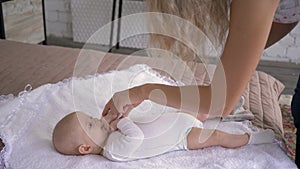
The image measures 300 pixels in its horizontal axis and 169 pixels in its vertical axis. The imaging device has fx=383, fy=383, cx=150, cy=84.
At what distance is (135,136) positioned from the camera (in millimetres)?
866

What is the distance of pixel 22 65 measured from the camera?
132cm

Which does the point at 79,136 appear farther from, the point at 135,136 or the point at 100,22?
the point at 100,22

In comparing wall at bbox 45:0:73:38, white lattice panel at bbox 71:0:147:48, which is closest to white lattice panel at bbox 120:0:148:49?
white lattice panel at bbox 71:0:147:48

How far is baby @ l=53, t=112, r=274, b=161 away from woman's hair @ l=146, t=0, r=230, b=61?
182mm

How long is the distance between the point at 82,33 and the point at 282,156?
7.07 ft

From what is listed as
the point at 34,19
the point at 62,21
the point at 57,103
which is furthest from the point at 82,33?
the point at 57,103

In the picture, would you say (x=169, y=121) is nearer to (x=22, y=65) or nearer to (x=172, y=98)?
(x=172, y=98)

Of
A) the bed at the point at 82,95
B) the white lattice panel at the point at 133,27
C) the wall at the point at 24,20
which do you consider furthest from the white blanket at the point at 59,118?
the white lattice panel at the point at 133,27

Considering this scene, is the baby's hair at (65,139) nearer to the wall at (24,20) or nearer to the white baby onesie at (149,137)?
the white baby onesie at (149,137)

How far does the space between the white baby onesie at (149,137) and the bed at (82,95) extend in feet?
0.06

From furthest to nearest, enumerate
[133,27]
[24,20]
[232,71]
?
[133,27]
[24,20]
[232,71]

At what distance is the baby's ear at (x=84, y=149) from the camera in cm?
84

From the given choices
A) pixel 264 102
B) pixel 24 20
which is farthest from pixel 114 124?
pixel 24 20

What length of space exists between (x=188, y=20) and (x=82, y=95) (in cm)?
46
